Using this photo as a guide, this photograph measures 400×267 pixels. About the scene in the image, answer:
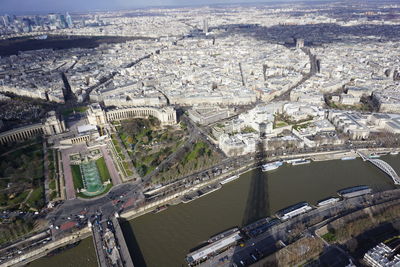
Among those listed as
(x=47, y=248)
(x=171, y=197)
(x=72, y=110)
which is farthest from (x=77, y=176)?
(x=72, y=110)

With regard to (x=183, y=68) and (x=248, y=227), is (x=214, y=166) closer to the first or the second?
(x=248, y=227)

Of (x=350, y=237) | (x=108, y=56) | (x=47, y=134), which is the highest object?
(x=108, y=56)

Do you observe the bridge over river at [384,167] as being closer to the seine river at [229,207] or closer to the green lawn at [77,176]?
the seine river at [229,207]

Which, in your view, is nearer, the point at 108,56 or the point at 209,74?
the point at 209,74

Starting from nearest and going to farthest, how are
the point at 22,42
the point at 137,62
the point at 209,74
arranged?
the point at 209,74 < the point at 137,62 < the point at 22,42

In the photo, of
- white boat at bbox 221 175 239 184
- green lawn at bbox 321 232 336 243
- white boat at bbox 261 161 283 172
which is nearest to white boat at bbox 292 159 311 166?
white boat at bbox 261 161 283 172

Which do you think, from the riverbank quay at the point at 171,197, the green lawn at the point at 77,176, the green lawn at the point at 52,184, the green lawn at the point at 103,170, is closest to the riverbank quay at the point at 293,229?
the riverbank quay at the point at 171,197

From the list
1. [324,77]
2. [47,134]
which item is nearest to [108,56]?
[47,134]
